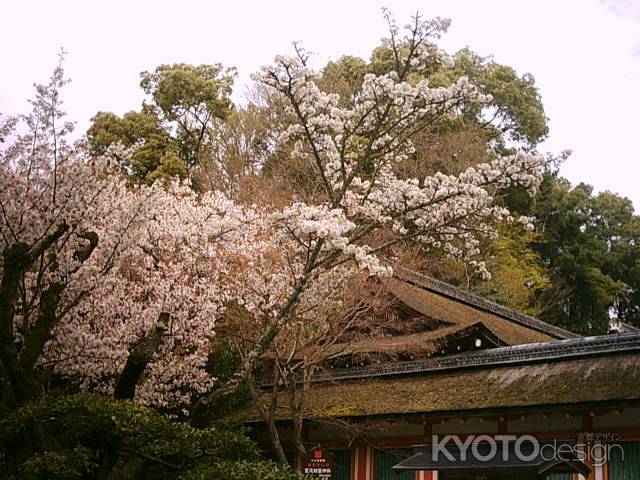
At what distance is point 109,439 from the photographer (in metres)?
7.68

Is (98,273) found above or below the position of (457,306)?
below

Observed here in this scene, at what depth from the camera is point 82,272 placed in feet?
32.7

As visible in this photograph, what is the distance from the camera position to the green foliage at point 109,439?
721 centimetres

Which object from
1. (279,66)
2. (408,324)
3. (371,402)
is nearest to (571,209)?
(408,324)

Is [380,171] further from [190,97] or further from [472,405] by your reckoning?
[190,97]

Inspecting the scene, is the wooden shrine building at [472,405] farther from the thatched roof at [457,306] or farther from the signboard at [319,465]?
the signboard at [319,465]

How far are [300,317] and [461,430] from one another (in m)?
3.08

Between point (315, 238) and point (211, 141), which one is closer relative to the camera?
point (315, 238)

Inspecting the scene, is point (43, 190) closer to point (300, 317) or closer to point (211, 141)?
point (300, 317)

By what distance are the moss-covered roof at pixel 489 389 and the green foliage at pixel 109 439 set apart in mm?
4846

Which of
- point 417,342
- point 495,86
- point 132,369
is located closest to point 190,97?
point 495,86

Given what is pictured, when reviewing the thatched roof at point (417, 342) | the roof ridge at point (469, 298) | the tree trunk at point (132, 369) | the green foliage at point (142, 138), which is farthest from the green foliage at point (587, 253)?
the tree trunk at point (132, 369)

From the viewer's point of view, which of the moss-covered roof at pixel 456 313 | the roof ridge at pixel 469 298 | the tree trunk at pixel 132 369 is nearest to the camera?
the tree trunk at pixel 132 369

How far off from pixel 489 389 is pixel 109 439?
637 centimetres
